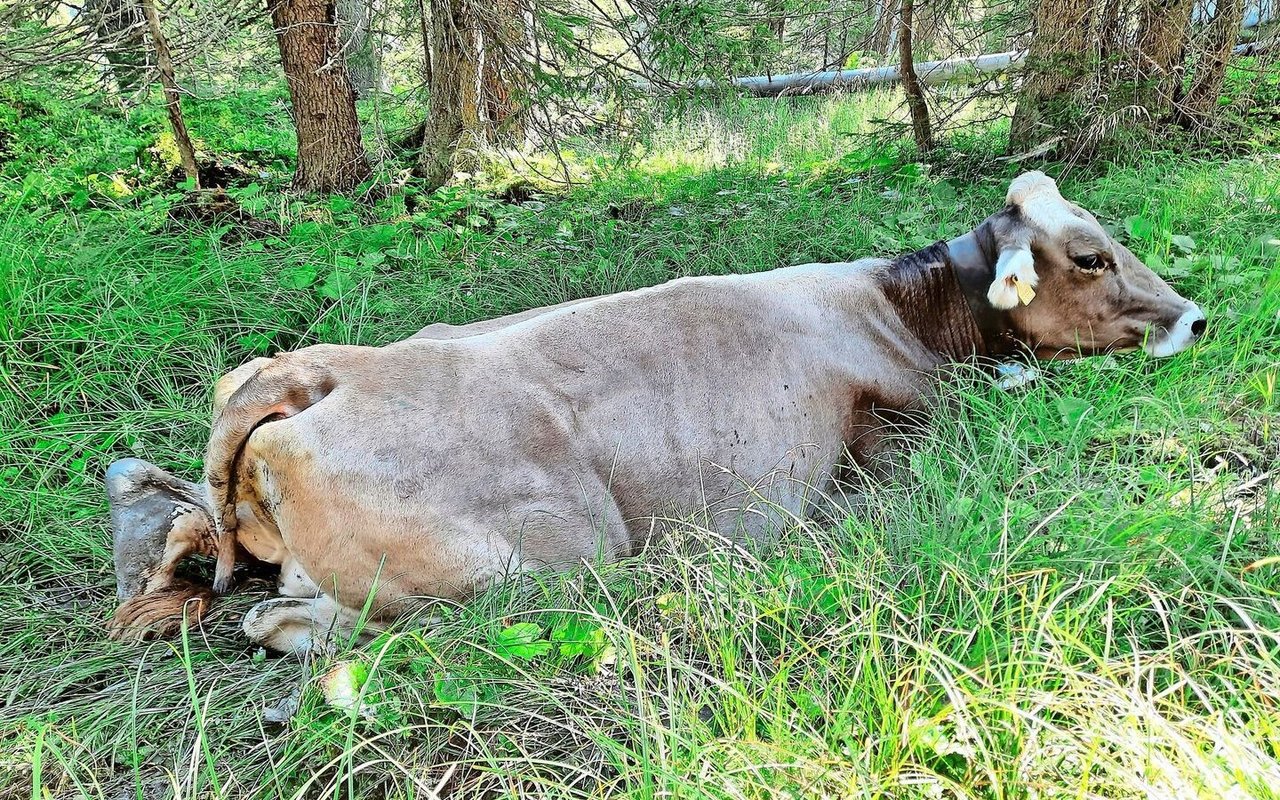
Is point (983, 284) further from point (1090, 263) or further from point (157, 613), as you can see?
point (157, 613)

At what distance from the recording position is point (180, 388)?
14.2 feet

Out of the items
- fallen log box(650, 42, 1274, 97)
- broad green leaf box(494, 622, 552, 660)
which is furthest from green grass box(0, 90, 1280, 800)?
fallen log box(650, 42, 1274, 97)

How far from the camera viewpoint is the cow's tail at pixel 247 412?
2967 millimetres

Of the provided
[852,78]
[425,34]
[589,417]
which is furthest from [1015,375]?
[852,78]

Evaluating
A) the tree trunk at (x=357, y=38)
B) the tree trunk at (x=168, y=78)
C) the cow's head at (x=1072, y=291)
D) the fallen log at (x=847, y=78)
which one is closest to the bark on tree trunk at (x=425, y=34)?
the tree trunk at (x=357, y=38)

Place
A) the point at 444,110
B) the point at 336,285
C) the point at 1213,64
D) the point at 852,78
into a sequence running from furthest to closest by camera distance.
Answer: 1. the point at 852,78
2. the point at 444,110
3. the point at 1213,64
4. the point at 336,285

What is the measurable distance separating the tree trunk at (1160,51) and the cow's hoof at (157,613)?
21.8 ft

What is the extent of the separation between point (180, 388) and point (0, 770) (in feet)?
7.92

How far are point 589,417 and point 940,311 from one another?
199cm

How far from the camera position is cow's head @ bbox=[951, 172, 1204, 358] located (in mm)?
3934

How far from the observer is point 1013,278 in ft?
12.9

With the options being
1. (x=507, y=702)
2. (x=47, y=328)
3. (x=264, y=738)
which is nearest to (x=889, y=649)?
(x=507, y=702)

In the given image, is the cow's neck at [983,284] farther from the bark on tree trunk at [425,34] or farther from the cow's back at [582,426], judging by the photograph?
the bark on tree trunk at [425,34]

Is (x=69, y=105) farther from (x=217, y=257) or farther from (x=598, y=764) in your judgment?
(x=598, y=764)
